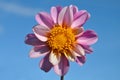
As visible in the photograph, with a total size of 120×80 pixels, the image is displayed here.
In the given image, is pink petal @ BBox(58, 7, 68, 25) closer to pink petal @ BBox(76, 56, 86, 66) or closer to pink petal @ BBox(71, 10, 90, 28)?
pink petal @ BBox(71, 10, 90, 28)

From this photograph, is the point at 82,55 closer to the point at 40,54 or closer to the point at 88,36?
the point at 88,36

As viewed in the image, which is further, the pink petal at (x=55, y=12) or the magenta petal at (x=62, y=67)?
the pink petal at (x=55, y=12)

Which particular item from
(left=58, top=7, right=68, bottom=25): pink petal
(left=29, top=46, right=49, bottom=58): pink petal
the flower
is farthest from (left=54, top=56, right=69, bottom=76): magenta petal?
(left=58, top=7, right=68, bottom=25): pink petal

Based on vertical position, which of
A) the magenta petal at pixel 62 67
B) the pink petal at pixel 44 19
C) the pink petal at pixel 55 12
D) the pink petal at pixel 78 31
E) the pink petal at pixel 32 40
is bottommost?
the magenta petal at pixel 62 67

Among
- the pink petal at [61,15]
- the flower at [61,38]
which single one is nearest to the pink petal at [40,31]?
the flower at [61,38]

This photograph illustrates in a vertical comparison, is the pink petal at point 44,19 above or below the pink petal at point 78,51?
above

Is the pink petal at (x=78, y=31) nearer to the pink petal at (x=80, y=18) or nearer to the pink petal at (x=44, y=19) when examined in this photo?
the pink petal at (x=80, y=18)

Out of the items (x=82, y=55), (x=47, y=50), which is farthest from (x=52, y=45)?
(x=82, y=55)

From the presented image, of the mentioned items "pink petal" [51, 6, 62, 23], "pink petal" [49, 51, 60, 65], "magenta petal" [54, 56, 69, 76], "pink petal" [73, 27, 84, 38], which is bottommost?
"magenta petal" [54, 56, 69, 76]
